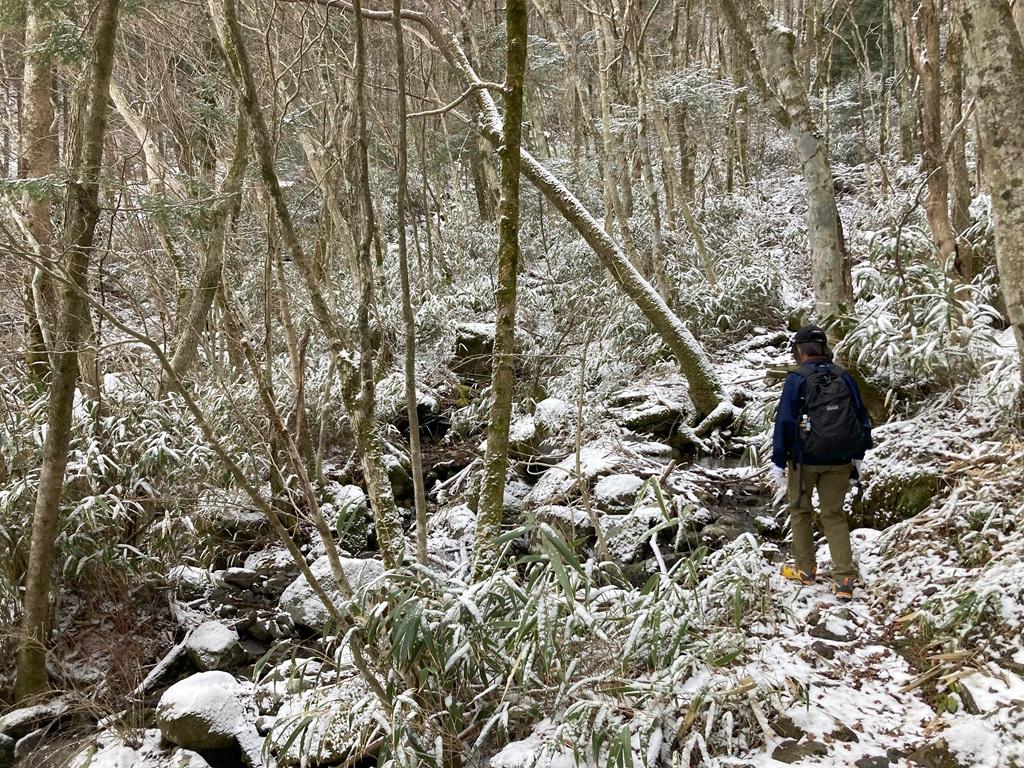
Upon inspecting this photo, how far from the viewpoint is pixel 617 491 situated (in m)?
5.93

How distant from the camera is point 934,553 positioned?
4.18 m

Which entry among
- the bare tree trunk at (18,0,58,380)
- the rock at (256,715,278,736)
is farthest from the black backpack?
the bare tree trunk at (18,0,58,380)

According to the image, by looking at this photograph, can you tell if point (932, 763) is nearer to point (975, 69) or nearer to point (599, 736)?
point (599, 736)

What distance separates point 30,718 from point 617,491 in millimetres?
4595

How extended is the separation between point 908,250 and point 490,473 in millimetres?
5459

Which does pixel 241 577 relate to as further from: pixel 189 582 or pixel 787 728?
pixel 787 728

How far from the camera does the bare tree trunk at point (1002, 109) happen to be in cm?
343

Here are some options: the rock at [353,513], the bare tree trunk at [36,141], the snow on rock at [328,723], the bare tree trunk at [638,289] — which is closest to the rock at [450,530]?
the rock at [353,513]

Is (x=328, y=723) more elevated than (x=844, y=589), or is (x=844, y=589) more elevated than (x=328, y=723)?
(x=844, y=589)

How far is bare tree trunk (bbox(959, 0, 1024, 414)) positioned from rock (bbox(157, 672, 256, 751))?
516cm

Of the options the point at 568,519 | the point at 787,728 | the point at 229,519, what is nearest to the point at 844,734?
the point at 787,728

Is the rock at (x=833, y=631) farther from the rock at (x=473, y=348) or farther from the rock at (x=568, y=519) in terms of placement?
the rock at (x=473, y=348)

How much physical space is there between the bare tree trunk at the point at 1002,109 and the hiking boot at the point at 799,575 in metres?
2.07

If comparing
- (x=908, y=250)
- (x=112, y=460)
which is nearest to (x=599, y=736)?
(x=112, y=460)
